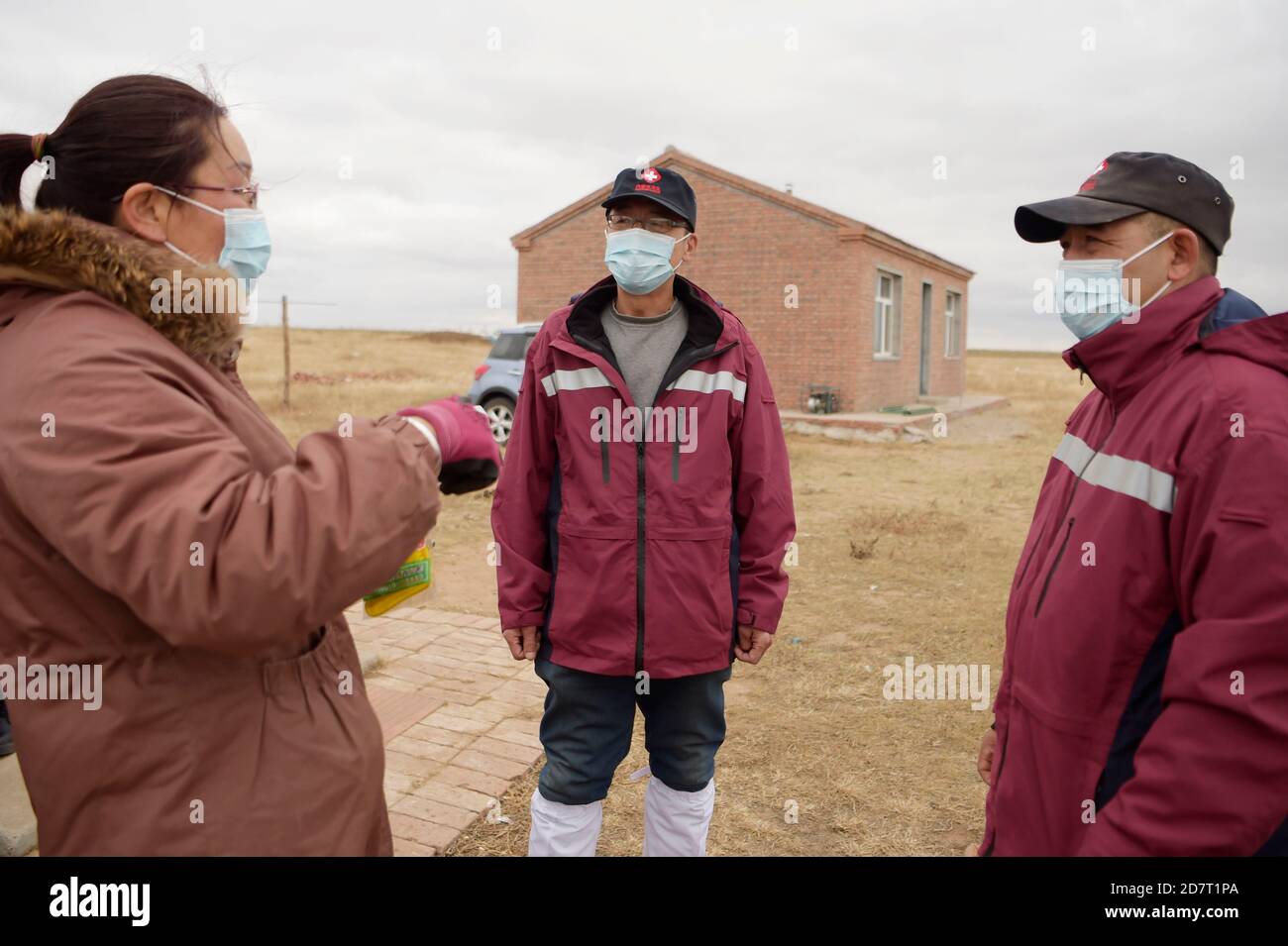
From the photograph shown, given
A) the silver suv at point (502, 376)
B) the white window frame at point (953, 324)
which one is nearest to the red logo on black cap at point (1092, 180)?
the silver suv at point (502, 376)

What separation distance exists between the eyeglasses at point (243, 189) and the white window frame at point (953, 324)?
82.7 ft

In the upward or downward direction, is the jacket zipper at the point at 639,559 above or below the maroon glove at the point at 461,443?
below

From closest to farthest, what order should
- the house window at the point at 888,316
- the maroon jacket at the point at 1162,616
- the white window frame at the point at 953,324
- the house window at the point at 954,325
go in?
the maroon jacket at the point at 1162,616 < the house window at the point at 888,316 < the white window frame at the point at 953,324 < the house window at the point at 954,325

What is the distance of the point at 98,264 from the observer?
133cm

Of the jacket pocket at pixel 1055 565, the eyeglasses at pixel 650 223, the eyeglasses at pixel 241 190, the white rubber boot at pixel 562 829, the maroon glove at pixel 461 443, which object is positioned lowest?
the white rubber boot at pixel 562 829

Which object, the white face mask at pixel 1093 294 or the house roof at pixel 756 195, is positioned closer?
the white face mask at pixel 1093 294

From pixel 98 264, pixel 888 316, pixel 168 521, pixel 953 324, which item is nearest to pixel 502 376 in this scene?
pixel 888 316

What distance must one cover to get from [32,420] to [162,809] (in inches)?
24.3

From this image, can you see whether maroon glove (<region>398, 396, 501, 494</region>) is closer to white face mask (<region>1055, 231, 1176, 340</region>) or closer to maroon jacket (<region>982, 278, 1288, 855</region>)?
maroon jacket (<region>982, 278, 1288, 855</region>)

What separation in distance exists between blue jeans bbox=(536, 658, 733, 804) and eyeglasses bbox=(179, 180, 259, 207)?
4.99ft

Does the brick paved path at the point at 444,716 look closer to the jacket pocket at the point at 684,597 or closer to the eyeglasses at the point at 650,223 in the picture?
the jacket pocket at the point at 684,597

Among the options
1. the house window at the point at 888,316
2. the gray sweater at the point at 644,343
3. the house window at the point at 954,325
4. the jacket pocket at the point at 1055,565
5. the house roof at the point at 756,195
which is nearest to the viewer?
the jacket pocket at the point at 1055,565

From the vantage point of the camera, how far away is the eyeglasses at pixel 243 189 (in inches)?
62.0

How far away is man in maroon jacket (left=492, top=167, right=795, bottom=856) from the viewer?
2.62 metres
